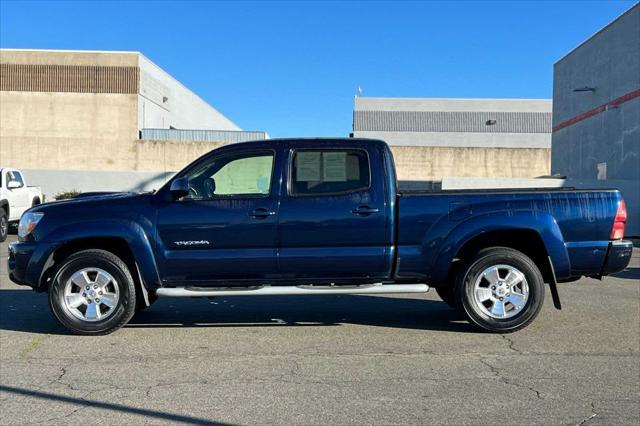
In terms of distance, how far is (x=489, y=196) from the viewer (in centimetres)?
615

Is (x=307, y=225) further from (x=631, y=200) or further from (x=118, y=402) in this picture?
(x=631, y=200)

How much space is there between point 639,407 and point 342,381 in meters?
2.16

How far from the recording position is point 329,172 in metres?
6.22

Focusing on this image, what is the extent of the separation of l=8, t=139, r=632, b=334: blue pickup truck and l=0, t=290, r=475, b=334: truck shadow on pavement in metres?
0.63

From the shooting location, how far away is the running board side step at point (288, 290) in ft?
19.6

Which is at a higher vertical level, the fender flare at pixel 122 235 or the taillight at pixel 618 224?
the taillight at pixel 618 224

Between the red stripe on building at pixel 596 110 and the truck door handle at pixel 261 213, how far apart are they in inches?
843

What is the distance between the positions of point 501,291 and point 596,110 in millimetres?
23767

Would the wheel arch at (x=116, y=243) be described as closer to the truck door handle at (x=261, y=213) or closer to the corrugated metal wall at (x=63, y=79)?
the truck door handle at (x=261, y=213)

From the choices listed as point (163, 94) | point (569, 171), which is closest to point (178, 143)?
point (163, 94)

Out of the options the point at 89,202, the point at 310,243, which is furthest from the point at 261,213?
the point at 89,202

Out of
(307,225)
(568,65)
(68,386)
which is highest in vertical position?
(568,65)

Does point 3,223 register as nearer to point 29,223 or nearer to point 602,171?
point 29,223

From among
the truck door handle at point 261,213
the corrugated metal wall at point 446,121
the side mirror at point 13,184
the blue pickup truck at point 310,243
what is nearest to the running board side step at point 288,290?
the blue pickup truck at point 310,243
